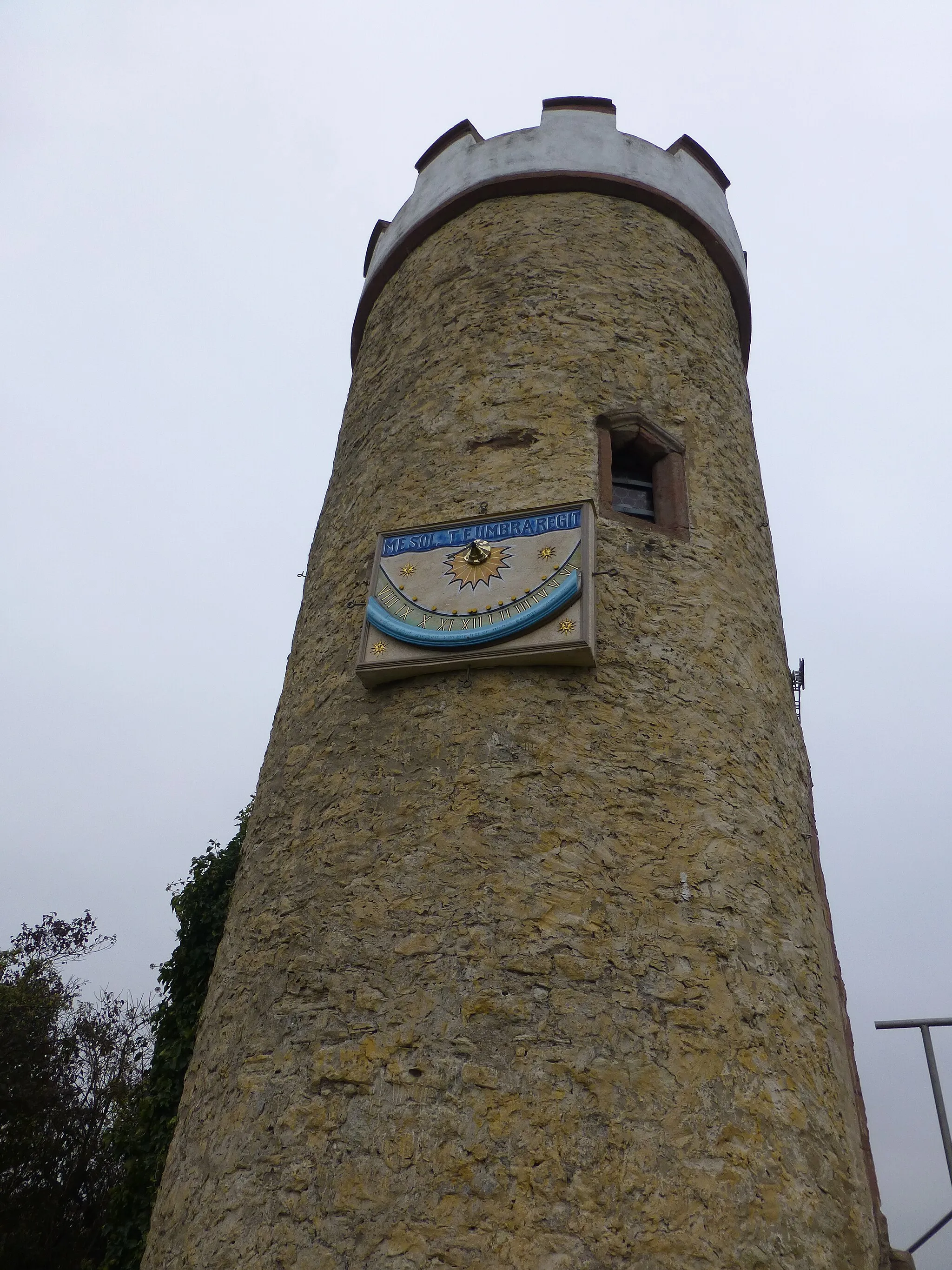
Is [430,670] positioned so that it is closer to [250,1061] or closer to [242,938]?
[242,938]

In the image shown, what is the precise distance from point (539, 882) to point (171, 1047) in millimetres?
4502

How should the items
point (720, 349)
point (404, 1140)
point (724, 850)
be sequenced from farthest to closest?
point (720, 349), point (724, 850), point (404, 1140)

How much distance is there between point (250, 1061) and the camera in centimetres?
353

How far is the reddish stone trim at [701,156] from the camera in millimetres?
6910

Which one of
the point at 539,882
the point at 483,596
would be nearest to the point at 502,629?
the point at 483,596

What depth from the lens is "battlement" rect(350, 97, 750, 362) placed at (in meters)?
6.16

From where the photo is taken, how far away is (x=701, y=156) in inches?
277

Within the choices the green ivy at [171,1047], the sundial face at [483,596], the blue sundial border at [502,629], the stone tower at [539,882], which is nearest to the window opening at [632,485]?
the stone tower at [539,882]

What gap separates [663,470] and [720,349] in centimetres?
132

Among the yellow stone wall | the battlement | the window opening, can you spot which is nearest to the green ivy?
the yellow stone wall

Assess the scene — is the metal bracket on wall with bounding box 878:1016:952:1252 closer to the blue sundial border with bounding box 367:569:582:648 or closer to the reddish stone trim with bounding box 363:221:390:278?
the blue sundial border with bounding box 367:569:582:648

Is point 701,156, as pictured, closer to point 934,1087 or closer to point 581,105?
point 581,105

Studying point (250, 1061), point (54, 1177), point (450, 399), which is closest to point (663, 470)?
point (450, 399)

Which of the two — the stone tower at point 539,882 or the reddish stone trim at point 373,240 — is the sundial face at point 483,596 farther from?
the reddish stone trim at point 373,240
